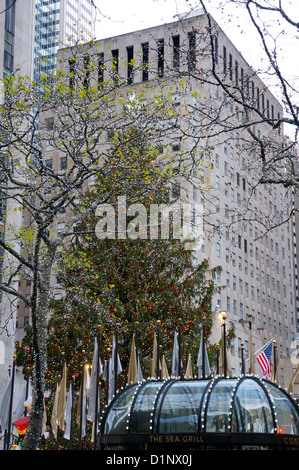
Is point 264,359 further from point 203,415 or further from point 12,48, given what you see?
point 12,48

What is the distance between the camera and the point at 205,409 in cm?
1752

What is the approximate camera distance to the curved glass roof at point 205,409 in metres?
17.5

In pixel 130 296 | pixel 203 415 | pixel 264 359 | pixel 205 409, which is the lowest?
pixel 203 415

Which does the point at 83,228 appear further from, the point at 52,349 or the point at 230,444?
the point at 230,444

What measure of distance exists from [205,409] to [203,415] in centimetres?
16

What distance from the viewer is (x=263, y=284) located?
273 ft

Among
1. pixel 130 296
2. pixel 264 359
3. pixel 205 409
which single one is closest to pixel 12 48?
pixel 130 296

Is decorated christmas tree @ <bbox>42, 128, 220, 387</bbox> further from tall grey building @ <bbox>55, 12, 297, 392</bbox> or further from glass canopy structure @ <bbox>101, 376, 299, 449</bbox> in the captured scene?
tall grey building @ <bbox>55, 12, 297, 392</bbox>

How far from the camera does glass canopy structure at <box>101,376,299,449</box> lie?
17203 millimetres

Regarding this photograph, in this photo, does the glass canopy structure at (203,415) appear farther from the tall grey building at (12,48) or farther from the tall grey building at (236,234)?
the tall grey building at (236,234)

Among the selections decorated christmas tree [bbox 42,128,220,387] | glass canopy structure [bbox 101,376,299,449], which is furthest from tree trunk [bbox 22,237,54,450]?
decorated christmas tree [bbox 42,128,220,387]

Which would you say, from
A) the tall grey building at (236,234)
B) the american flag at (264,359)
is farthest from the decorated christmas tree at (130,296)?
the tall grey building at (236,234)
